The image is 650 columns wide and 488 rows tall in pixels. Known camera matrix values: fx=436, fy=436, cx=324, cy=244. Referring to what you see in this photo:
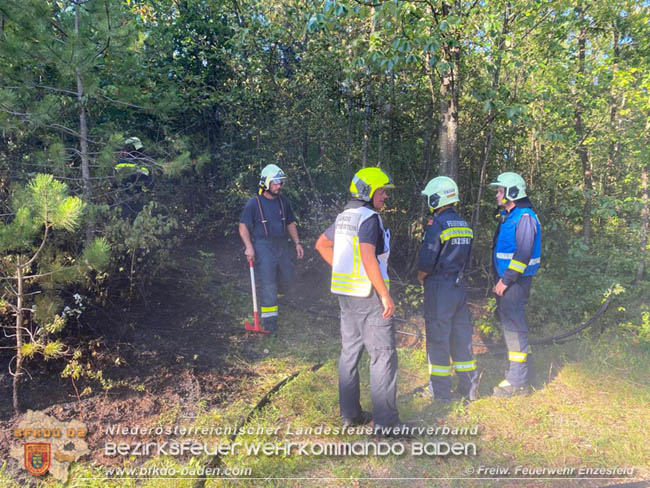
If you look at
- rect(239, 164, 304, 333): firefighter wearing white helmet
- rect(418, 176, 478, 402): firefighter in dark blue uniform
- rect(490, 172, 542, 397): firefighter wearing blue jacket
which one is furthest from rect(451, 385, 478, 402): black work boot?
rect(239, 164, 304, 333): firefighter wearing white helmet

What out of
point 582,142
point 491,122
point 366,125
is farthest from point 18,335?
point 582,142

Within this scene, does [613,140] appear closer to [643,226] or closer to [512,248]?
[643,226]

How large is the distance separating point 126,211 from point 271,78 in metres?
3.08

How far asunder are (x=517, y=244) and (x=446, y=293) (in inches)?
33.3

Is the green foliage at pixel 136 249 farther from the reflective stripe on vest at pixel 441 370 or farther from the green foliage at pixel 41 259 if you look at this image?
the reflective stripe on vest at pixel 441 370

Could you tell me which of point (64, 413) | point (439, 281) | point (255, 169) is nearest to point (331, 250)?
point (439, 281)

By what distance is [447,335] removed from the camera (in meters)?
4.04

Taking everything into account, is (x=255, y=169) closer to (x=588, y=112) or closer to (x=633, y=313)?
(x=588, y=112)

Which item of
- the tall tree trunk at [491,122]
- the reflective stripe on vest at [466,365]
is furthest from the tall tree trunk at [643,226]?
the reflective stripe on vest at [466,365]

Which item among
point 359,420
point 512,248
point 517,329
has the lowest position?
point 359,420

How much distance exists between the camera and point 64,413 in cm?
360

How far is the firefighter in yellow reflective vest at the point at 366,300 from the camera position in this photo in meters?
3.32

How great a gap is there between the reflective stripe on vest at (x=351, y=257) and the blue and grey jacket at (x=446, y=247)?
27.5 inches

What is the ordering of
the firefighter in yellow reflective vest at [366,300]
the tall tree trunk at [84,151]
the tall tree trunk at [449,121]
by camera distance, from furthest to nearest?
the tall tree trunk at [449,121]
the tall tree trunk at [84,151]
the firefighter in yellow reflective vest at [366,300]
